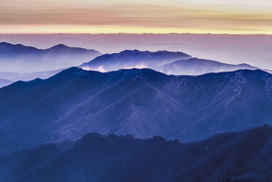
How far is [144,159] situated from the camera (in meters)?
86.2

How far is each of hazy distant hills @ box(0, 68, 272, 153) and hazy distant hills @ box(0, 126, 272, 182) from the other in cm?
2800

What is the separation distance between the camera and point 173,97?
142000mm

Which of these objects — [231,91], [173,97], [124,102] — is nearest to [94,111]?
[124,102]

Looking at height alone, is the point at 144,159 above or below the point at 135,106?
below

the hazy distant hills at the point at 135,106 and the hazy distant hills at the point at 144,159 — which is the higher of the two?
the hazy distant hills at the point at 135,106

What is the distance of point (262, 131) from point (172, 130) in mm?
48151

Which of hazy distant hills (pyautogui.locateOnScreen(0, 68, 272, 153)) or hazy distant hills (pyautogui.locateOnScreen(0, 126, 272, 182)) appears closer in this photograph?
hazy distant hills (pyautogui.locateOnScreen(0, 126, 272, 182))

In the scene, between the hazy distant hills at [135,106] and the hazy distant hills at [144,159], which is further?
the hazy distant hills at [135,106]

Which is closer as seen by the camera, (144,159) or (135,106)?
(144,159)

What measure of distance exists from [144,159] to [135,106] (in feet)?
146

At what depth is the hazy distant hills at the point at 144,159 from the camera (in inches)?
2921

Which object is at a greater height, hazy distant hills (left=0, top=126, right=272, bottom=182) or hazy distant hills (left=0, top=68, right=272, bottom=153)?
hazy distant hills (left=0, top=68, right=272, bottom=153)

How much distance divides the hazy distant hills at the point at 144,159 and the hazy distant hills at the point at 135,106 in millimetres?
28003

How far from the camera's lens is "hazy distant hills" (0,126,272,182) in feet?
243
